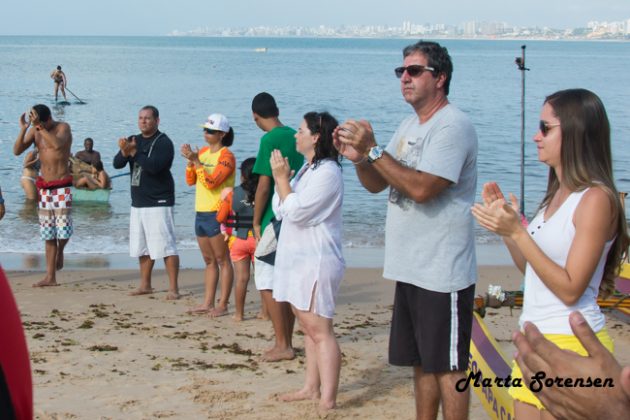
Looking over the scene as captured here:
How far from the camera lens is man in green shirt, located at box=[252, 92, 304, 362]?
666 cm

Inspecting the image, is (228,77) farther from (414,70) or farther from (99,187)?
(414,70)

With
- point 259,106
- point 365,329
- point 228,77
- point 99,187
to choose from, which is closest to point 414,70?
point 259,106

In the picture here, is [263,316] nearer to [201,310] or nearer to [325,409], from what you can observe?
[201,310]

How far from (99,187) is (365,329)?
10248mm

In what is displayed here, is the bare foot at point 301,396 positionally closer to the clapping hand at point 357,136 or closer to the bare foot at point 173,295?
the clapping hand at point 357,136

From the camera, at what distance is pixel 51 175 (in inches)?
373

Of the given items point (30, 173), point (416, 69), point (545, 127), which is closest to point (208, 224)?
point (416, 69)

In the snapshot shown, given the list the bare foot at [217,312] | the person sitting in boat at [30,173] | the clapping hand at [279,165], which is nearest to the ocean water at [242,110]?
the person sitting in boat at [30,173]

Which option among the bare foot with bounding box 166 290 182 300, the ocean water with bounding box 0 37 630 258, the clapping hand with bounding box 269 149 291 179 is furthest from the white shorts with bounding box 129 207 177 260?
the clapping hand with bounding box 269 149 291 179

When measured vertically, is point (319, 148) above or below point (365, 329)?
above

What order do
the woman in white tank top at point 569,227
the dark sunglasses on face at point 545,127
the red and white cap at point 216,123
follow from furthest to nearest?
the red and white cap at point 216,123 → the dark sunglasses on face at point 545,127 → the woman in white tank top at point 569,227

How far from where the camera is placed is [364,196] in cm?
1916

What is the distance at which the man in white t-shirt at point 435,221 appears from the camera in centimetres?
436

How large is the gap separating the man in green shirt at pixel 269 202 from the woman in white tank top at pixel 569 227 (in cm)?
321
